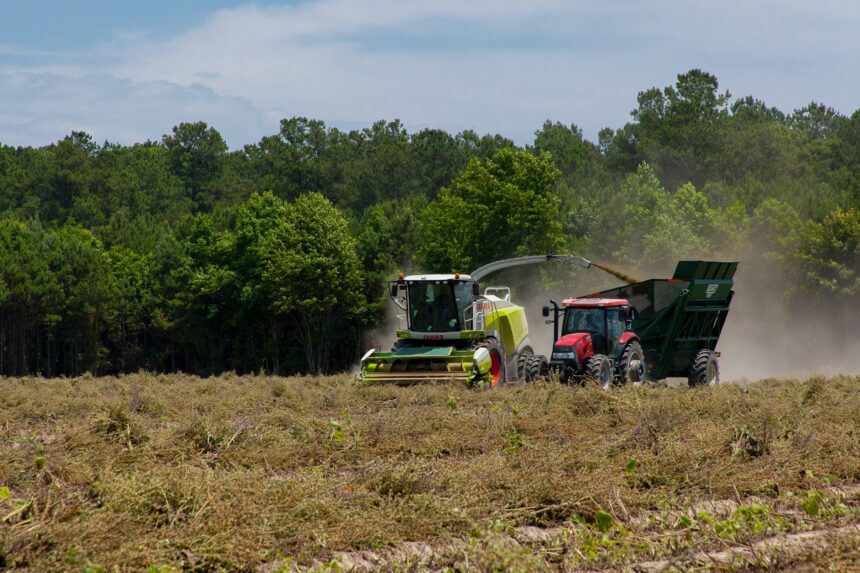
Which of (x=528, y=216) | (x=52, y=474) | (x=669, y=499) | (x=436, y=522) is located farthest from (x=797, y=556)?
(x=528, y=216)

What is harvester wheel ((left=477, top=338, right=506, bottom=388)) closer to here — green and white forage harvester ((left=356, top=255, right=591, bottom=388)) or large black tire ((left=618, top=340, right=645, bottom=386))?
green and white forage harvester ((left=356, top=255, right=591, bottom=388))

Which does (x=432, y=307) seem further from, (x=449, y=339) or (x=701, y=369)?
(x=701, y=369)

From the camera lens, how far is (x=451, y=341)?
974 inches

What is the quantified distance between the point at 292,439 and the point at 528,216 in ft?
135

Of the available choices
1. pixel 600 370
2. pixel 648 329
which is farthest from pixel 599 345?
pixel 648 329

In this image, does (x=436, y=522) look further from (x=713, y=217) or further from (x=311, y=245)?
(x=713, y=217)

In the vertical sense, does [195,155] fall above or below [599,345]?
above

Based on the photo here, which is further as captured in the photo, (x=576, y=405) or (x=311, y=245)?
(x=311, y=245)

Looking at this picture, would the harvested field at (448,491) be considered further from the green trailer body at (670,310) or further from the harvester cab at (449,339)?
the green trailer body at (670,310)

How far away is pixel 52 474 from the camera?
966cm

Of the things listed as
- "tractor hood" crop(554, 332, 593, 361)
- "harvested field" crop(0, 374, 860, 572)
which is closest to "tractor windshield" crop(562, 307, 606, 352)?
"tractor hood" crop(554, 332, 593, 361)

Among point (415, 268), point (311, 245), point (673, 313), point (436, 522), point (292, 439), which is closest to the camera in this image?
point (436, 522)

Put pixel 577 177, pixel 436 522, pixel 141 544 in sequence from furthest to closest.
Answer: pixel 577 177 → pixel 436 522 → pixel 141 544

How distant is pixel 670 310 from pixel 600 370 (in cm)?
417
